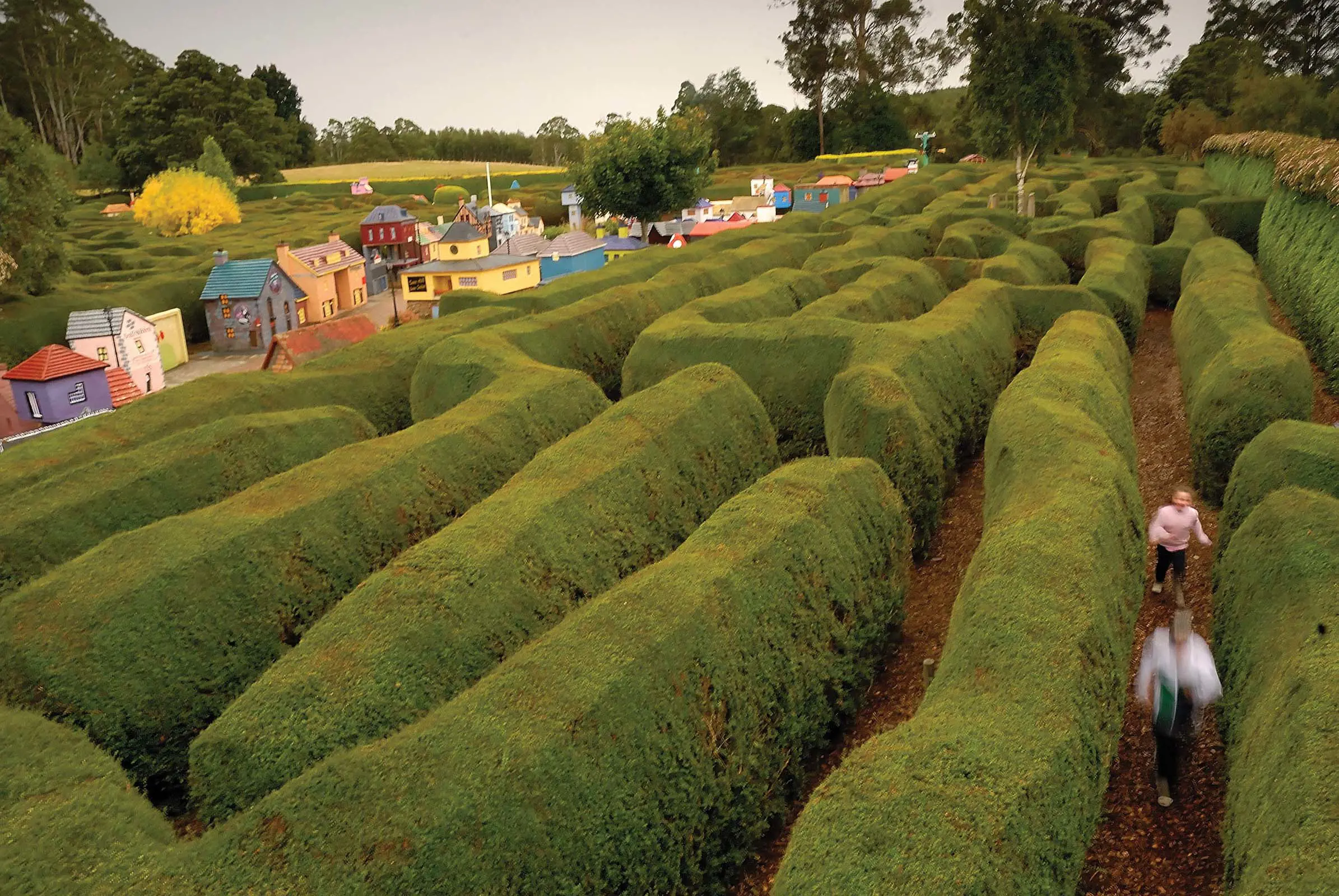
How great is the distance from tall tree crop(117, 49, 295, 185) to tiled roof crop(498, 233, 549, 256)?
46603 mm

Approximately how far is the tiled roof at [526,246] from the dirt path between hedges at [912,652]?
31344 mm

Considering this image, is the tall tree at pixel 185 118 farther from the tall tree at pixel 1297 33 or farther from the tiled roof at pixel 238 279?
the tall tree at pixel 1297 33

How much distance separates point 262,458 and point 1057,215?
3564 centimetres

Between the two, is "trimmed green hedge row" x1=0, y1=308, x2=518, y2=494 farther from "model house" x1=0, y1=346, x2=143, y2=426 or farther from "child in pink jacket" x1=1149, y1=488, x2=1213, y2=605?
"child in pink jacket" x1=1149, y1=488, x2=1213, y2=605

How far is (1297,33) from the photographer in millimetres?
66875

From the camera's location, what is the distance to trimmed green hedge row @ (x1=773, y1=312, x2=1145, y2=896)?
712 centimetres

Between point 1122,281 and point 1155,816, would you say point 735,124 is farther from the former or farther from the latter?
point 1155,816

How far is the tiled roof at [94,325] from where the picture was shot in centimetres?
3506

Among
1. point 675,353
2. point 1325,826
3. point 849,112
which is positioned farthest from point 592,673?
point 849,112

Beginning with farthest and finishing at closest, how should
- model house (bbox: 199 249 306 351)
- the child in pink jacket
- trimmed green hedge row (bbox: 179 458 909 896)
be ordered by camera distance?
model house (bbox: 199 249 306 351)
the child in pink jacket
trimmed green hedge row (bbox: 179 458 909 896)

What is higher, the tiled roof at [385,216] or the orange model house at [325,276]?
the tiled roof at [385,216]

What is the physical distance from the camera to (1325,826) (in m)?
6.81

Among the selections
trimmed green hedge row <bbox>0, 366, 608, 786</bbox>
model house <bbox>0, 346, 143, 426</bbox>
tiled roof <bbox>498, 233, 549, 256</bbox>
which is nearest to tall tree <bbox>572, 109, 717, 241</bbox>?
tiled roof <bbox>498, 233, 549, 256</bbox>

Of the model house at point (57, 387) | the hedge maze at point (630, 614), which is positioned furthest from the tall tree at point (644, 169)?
the hedge maze at point (630, 614)
